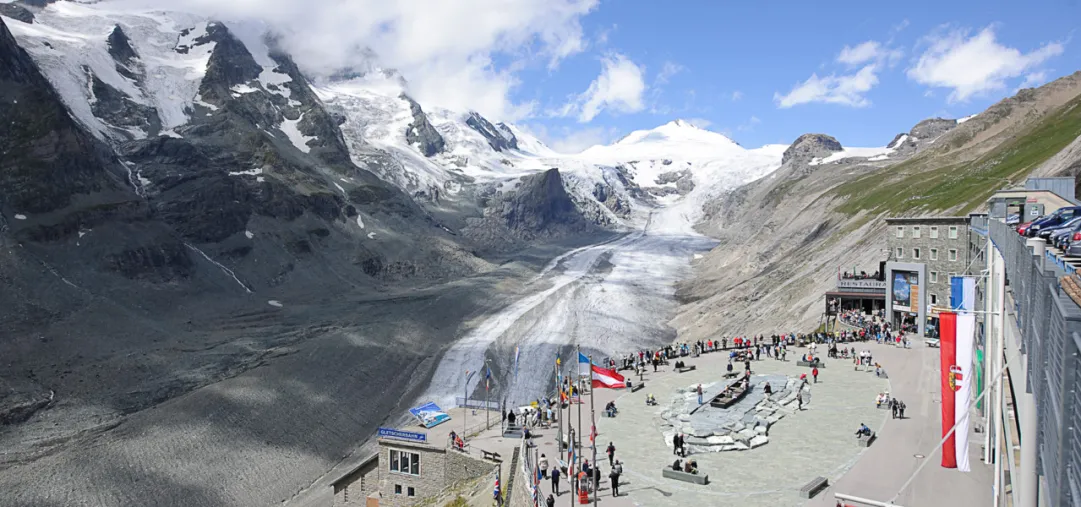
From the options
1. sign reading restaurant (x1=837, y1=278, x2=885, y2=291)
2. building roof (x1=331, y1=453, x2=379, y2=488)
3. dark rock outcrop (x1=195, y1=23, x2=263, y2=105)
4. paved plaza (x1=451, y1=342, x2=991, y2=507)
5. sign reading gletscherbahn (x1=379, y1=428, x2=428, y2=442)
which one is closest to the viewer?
paved plaza (x1=451, y1=342, x2=991, y2=507)

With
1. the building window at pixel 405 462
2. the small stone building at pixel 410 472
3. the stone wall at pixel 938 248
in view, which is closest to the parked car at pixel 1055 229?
the small stone building at pixel 410 472

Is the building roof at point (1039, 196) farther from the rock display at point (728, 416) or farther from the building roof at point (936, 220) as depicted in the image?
the building roof at point (936, 220)

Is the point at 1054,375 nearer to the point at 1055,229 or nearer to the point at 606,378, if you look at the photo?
the point at 1055,229

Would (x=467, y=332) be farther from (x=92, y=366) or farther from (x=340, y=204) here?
(x=340, y=204)

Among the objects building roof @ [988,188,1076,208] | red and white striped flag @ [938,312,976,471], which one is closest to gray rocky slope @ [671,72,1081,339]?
building roof @ [988,188,1076,208]

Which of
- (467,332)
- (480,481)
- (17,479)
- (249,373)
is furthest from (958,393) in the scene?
(467,332)

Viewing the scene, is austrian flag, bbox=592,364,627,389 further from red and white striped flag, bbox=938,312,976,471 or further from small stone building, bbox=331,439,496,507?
red and white striped flag, bbox=938,312,976,471
